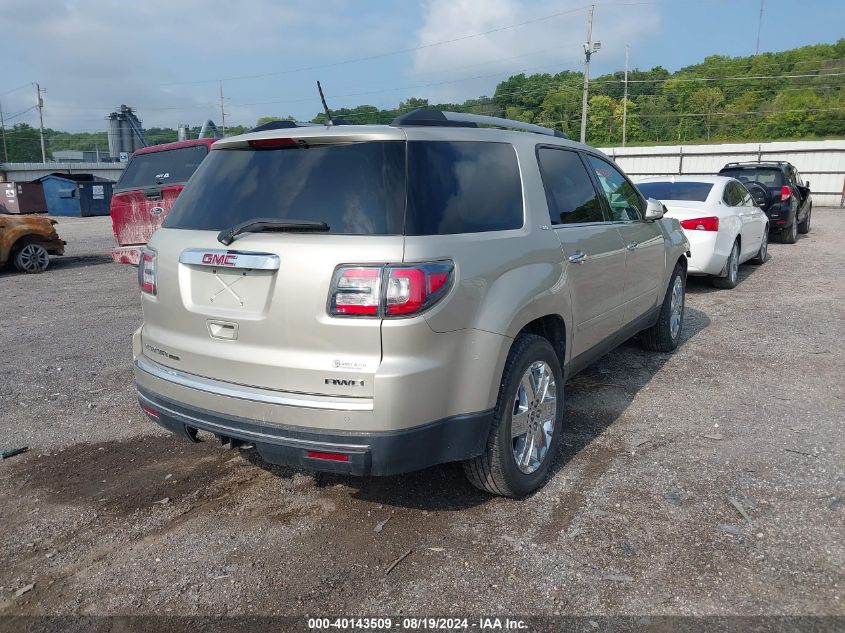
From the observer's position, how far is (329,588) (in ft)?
9.11

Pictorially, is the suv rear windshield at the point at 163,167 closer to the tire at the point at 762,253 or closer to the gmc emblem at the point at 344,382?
the gmc emblem at the point at 344,382

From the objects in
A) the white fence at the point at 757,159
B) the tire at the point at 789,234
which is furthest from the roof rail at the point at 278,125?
the white fence at the point at 757,159

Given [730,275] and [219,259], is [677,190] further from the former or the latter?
[219,259]

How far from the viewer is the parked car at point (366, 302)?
2729 mm

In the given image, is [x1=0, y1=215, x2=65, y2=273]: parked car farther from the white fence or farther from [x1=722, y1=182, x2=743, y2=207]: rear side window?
the white fence

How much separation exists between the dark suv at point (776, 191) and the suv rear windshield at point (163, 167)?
10.7m

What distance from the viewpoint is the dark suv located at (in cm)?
1399

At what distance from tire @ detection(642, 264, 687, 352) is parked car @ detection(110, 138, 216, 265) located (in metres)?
6.38

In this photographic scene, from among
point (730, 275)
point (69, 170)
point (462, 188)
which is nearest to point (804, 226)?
point (730, 275)

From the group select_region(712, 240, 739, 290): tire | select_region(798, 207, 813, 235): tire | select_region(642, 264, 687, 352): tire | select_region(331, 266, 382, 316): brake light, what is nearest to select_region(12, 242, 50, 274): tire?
select_region(642, 264, 687, 352): tire

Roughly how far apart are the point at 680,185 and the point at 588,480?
7037mm

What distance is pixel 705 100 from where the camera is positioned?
6550 centimetres

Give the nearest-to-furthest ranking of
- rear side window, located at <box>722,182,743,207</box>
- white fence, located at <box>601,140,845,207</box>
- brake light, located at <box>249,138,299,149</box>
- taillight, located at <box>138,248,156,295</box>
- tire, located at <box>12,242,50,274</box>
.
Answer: brake light, located at <box>249,138,299,149</box>, taillight, located at <box>138,248,156,295</box>, rear side window, located at <box>722,182,743,207</box>, tire, located at <box>12,242,50,274</box>, white fence, located at <box>601,140,845,207</box>

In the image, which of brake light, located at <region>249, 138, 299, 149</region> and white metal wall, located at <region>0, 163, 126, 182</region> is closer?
brake light, located at <region>249, 138, 299, 149</region>
